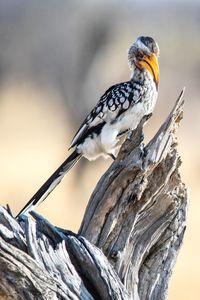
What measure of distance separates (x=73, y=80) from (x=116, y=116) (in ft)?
28.6

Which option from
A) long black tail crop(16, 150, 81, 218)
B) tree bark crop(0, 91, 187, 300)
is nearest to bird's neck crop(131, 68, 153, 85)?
long black tail crop(16, 150, 81, 218)

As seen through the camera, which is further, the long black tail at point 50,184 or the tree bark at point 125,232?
the long black tail at point 50,184

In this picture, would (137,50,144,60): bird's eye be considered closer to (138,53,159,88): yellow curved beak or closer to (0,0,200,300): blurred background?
(138,53,159,88): yellow curved beak

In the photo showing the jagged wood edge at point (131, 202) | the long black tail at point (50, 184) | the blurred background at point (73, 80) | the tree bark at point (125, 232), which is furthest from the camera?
the blurred background at point (73, 80)

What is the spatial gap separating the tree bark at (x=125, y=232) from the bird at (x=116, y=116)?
125 centimetres

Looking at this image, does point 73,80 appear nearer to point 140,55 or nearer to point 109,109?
point 140,55

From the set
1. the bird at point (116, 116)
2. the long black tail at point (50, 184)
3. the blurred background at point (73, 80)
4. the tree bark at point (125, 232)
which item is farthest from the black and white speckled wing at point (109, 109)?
the blurred background at point (73, 80)

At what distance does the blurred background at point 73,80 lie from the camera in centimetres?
1008

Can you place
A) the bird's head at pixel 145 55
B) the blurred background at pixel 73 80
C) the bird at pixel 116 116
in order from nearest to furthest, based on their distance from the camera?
the bird at pixel 116 116
the bird's head at pixel 145 55
the blurred background at pixel 73 80

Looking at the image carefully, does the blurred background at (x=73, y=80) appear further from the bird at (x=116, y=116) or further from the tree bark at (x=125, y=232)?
the tree bark at (x=125, y=232)

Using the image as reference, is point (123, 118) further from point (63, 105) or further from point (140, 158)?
point (63, 105)

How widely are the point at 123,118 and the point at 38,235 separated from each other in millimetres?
1891

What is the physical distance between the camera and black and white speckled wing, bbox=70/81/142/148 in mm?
5535

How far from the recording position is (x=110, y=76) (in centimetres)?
1345
